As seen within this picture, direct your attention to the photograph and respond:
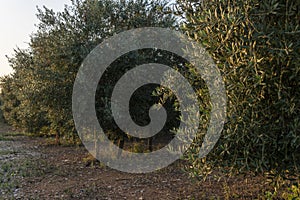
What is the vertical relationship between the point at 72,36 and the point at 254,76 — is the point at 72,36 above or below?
above

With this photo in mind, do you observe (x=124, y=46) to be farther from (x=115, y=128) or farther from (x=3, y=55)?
(x=3, y=55)

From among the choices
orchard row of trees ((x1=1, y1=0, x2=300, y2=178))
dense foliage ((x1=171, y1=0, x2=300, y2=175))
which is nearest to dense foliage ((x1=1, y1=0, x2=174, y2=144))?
orchard row of trees ((x1=1, y1=0, x2=300, y2=178))

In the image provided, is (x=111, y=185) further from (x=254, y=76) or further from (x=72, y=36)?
(x=254, y=76)

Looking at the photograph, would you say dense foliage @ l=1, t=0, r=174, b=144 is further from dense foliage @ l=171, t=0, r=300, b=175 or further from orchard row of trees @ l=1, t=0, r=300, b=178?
dense foliage @ l=171, t=0, r=300, b=175

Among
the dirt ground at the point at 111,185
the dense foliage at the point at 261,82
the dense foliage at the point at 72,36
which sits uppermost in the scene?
the dense foliage at the point at 72,36

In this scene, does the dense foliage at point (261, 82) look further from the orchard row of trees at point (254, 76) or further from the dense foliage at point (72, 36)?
the dense foliage at point (72, 36)

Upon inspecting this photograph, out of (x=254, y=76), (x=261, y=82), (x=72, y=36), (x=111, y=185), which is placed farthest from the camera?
(x=72, y=36)

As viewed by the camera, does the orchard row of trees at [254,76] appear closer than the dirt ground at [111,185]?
Yes

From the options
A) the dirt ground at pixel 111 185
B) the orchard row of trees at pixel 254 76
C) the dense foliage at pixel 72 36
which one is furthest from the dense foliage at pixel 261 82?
the dense foliage at pixel 72 36

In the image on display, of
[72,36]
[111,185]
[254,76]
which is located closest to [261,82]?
[254,76]

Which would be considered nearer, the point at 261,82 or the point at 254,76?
the point at 254,76

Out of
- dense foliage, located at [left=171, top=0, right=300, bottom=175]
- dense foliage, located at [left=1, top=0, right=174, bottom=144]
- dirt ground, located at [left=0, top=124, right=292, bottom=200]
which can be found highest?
dense foliage, located at [left=1, top=0, right=174, bottom=144]

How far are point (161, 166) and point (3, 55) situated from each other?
1835 centimetres

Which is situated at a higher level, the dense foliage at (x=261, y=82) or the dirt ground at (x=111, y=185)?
the dense foliage at (x=261, y=82)
